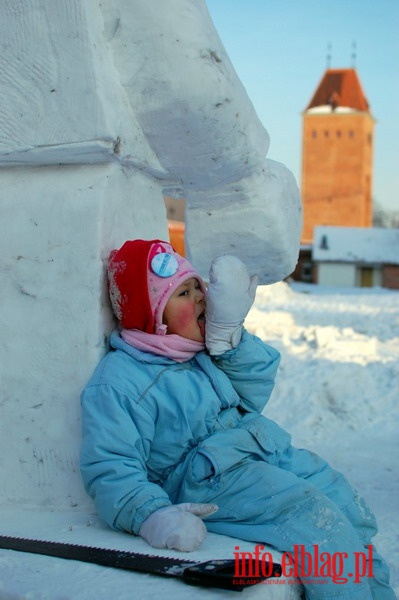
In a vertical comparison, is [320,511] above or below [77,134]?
below

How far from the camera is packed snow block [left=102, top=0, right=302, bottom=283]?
7.04ft

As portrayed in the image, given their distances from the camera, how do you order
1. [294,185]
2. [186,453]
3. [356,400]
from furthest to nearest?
[356,400], [294,185], [186,453]

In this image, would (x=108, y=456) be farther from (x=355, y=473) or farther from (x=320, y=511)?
(x=355, y=473)

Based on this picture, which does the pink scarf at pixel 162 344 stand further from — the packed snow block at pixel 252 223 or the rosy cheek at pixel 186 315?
the packed snow block at pixel 252 223

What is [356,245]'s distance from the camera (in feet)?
115

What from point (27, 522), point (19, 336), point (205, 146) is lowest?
point (27, 522)

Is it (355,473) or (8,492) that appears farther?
(355,473)

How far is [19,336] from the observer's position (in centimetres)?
219

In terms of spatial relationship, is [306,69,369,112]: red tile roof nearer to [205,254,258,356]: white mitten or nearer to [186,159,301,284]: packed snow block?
[186,159,301,284]: packed snow block

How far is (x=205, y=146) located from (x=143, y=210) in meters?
Answer: 0.30

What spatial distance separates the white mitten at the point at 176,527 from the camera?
178 cm

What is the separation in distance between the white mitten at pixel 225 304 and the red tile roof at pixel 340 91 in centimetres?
5092

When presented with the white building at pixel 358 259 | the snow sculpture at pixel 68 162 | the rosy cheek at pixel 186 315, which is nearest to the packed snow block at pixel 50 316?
the snow sculpture at pixel 68 162

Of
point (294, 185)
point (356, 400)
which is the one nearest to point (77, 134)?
point (294, 185)
